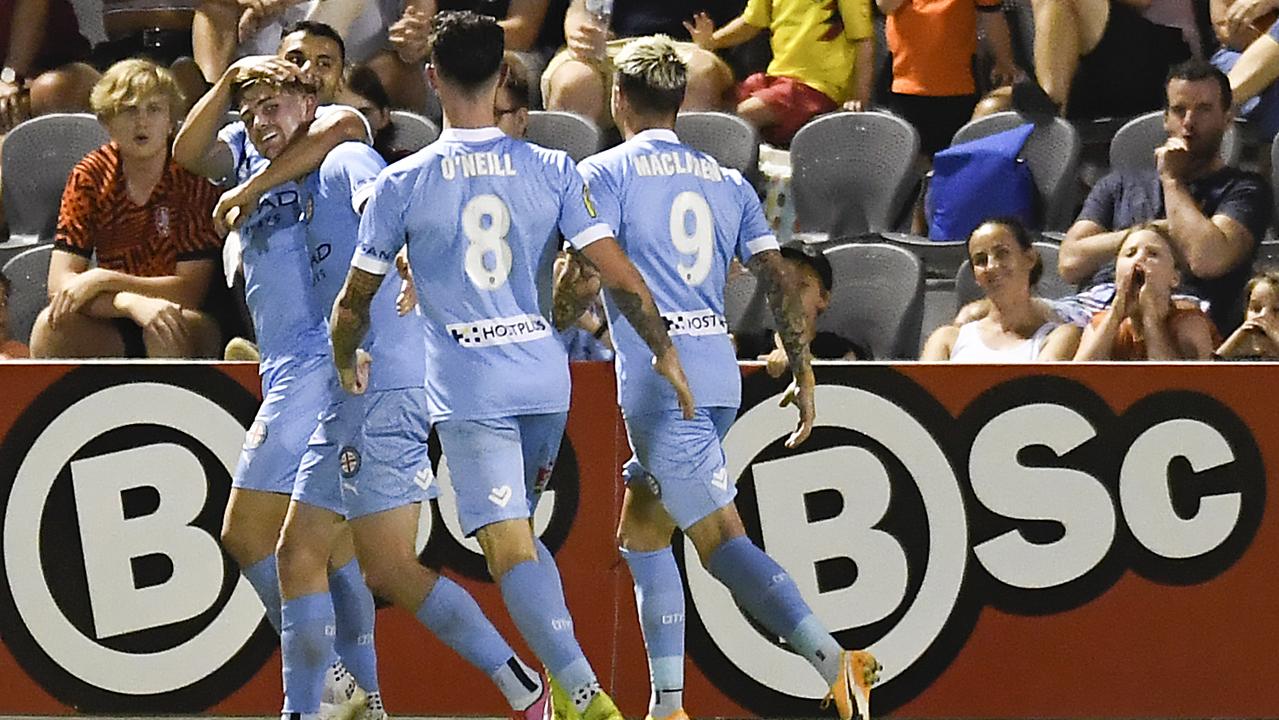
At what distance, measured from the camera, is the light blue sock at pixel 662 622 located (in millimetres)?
6668

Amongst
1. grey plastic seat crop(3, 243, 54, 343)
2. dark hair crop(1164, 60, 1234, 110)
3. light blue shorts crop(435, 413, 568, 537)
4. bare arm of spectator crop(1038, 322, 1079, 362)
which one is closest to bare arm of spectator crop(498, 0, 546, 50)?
grey plastic seat crop(3, 243, 54, 343)

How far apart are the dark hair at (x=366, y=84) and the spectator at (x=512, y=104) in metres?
0.66

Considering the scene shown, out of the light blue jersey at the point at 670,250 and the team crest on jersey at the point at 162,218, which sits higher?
the light blue jersey at the point at 670,250

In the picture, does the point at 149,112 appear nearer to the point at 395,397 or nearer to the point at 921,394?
the point at 395,397

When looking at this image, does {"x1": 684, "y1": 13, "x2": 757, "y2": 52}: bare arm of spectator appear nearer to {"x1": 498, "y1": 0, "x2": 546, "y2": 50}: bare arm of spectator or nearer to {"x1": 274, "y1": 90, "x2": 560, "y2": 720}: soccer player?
{"x1": 498, "y1": 0, "x2": 546, "y2": 50}: bare arm of spectator

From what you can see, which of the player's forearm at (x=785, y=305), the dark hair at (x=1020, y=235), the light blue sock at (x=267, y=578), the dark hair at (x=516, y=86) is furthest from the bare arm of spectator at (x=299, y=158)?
the dark hair at (x=1020, y=235)

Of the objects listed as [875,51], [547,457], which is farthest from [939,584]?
[875,51]

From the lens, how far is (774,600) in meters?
A: 6.49

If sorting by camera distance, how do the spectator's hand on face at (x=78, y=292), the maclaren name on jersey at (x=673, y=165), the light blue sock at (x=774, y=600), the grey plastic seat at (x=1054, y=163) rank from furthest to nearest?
the grey plastic seat at (x=1054, y=163), the spectator's hand on face at (x=78, y=292), the maclaren name on jersey at (x=673, y=165), the light blue sock at (x=774, y=600)

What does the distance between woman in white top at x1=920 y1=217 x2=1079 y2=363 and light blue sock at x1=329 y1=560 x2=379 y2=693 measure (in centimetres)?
253

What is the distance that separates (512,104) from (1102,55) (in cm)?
280

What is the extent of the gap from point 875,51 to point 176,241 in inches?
149

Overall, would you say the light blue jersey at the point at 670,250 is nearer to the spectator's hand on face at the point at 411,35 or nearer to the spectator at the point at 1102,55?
the spectator at the point at 1102,55

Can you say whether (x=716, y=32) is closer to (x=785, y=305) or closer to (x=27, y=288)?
(x=27, y=288)
